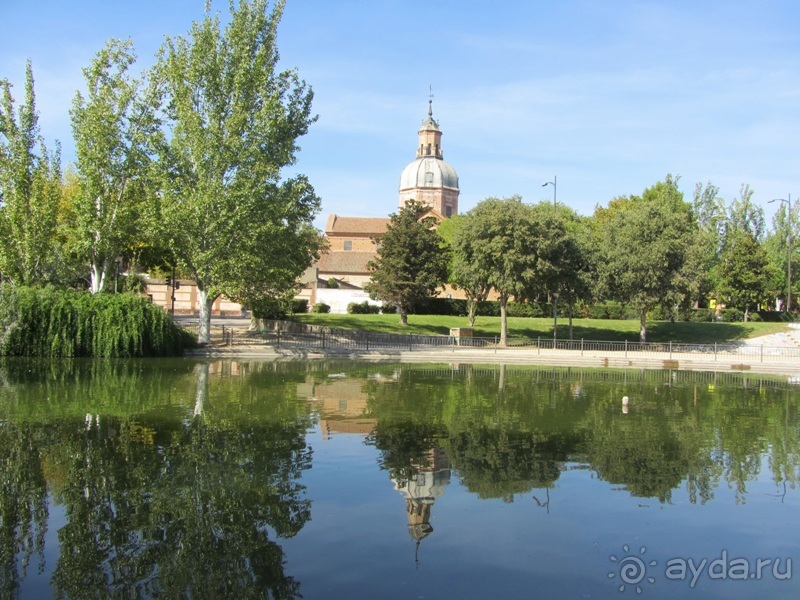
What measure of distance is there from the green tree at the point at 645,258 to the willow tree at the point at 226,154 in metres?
21.3

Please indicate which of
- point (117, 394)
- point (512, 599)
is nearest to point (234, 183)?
point (117, 394)

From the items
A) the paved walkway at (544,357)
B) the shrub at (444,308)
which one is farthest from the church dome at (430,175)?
the paved walkway at (544,357)

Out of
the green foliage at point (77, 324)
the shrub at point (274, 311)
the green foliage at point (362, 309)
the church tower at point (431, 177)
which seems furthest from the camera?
the church tower at point (431, 177)

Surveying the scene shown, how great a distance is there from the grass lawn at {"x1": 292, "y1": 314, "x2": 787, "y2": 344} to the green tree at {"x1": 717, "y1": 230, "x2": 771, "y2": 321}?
6.35 metres

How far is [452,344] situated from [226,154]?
1696 cm

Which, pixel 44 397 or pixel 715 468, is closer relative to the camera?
pixel 715 468

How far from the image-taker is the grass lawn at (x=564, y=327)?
52278 millimetres

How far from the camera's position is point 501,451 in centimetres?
1510

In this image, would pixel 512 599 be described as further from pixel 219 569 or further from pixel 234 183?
pixel 234 183

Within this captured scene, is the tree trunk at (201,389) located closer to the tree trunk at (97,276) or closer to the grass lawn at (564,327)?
the tree trunk at (97,276)

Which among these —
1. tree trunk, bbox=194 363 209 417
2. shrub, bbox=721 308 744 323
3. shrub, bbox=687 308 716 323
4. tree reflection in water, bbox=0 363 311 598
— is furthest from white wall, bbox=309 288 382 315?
tree reflection in water, bbox=0 363 311 598

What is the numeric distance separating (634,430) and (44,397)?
15.8 m

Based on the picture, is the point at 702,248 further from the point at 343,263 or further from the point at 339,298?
the point at 343,263

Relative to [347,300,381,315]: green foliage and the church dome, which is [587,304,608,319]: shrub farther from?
the church dome
